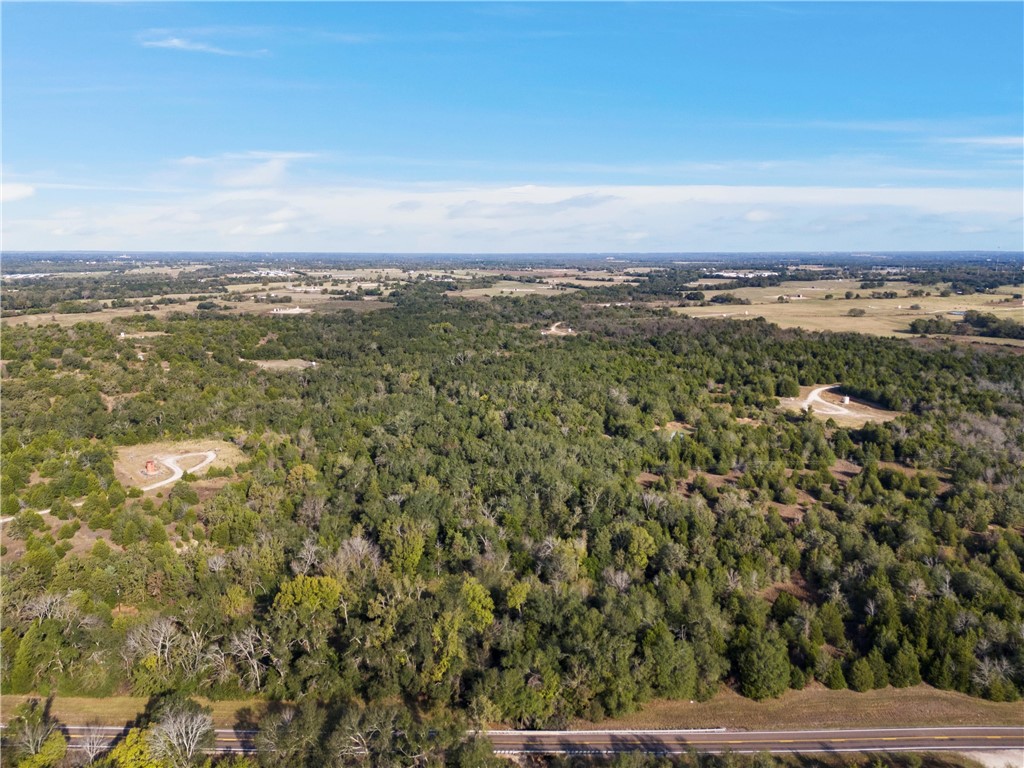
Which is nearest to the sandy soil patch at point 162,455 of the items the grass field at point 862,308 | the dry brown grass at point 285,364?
the dry brown grass at point 285,364

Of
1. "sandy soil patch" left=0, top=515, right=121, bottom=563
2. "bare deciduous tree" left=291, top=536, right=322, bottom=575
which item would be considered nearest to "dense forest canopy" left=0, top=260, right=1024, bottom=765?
"bare deciduous tree" left=291, top=536, right=322, bottom=575

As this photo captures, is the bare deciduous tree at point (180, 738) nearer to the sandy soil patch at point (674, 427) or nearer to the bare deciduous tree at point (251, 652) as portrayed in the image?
the bare deciduous tree at point (251, 652)

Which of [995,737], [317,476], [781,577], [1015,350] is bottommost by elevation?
[995,737]

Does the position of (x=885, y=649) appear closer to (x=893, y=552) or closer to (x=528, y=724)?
(x=893, y=552)

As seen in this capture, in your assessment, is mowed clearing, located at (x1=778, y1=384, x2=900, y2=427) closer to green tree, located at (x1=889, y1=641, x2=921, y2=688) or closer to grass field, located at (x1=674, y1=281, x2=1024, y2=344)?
green tree, located at (x1=889, y1=641, x2=921, y2=688)

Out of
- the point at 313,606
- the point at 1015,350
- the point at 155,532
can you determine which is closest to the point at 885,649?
the point at 313,606

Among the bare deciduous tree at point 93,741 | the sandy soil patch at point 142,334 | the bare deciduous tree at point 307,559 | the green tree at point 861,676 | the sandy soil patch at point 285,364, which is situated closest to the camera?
the bare deciduous tree at point 93,741
